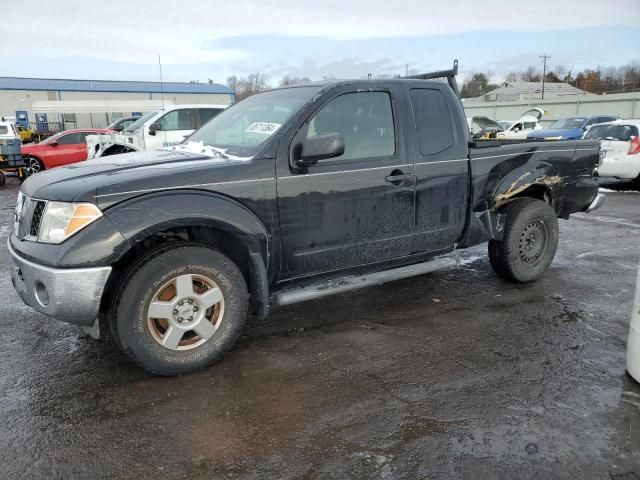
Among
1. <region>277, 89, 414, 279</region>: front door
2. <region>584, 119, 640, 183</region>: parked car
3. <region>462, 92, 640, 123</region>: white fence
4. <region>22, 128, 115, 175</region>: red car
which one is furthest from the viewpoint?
<region>462, 92, 640, 123</region>: white fence

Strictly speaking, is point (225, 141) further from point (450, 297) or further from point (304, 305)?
point (450, 297)

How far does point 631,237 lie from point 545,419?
221 inches

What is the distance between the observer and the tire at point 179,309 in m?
3.19

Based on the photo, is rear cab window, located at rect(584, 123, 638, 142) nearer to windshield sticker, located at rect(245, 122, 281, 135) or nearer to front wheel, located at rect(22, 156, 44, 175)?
windshield sticker, located at rect(245, 122, 281, 135)

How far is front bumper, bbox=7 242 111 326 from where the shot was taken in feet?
9.93

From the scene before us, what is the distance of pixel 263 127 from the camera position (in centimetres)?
392

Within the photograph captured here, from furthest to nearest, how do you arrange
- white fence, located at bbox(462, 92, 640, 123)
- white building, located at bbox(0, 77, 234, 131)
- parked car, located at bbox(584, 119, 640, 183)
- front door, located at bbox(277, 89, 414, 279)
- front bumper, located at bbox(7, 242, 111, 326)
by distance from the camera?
white building, located at bbox(0, 77, 234, 131) < white fence, located at bbox(462, 92, 640, 123) < parked car, located at bbox(584, 119, 640, 183) < front door, located at bbox(277, 89, 414, 279) < front bumper, located at bbox(7, 242, 111, 326)

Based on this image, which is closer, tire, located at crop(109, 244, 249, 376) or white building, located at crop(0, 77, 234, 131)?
tire, located at crop(109, 244, 249, 376)

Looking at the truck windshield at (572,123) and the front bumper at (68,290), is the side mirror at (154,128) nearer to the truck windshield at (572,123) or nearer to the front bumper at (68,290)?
the front bumper at (68,290)

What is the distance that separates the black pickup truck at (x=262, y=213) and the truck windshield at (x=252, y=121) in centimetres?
2

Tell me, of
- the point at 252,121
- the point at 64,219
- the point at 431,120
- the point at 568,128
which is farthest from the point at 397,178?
the point at 568,128

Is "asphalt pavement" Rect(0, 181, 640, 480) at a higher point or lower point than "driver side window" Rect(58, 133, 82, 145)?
lower

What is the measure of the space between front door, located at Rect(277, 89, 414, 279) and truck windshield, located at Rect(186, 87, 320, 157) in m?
0.22

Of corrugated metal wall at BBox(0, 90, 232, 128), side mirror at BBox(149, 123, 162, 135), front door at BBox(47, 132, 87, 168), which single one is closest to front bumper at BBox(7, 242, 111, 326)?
side mirror at BBox(149, 123, 162, 135)
